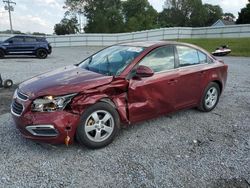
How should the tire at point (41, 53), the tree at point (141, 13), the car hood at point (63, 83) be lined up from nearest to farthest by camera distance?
the car hood at point (63, 83), the tire at point (41, 53), the tree at point (141, 13)

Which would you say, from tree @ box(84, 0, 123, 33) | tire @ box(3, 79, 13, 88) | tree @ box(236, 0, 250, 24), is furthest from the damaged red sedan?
tree @ box(84, 0, 123, 33)

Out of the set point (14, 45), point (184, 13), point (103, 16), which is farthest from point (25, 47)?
point (184, 13)

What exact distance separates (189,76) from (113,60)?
146 centimetres

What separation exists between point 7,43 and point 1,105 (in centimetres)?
1245

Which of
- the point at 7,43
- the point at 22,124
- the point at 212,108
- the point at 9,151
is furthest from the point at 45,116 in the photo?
the point at 7,43

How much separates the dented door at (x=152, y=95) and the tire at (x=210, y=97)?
3.14 ft

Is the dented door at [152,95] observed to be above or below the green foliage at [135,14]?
below

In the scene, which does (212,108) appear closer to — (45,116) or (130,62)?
(130,62)

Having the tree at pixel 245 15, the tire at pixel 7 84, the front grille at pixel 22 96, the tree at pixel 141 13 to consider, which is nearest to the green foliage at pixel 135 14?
the tree at pixel 141 13

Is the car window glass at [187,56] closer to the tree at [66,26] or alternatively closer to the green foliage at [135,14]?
the green foliage at [135,14]

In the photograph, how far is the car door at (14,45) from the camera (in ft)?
55.3

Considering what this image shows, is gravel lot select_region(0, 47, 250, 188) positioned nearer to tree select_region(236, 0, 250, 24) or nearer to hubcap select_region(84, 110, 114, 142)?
hubcap select_region(84, 110, 114, 142)

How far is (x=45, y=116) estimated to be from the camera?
3.43 meters

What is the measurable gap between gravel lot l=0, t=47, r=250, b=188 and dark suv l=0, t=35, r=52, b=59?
13239 mm
